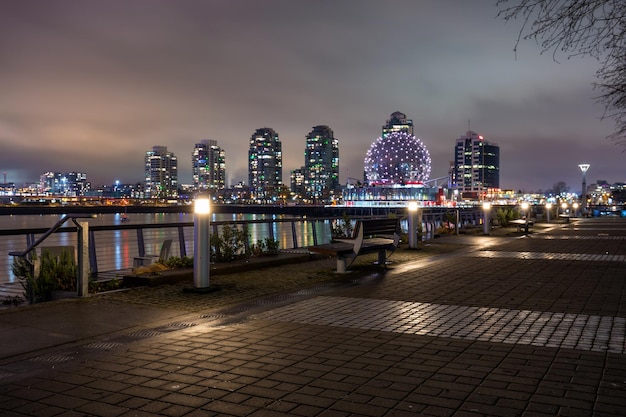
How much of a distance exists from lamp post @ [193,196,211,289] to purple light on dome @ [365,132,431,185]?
101295 millimetres

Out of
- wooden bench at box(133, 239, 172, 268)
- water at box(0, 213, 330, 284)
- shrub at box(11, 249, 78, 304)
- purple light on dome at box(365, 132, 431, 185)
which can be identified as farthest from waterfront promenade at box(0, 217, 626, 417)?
purple light on dome at box(365, 132, 431, 185)

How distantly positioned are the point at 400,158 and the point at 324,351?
10530cm

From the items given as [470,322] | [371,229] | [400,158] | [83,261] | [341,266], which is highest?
[400,158]

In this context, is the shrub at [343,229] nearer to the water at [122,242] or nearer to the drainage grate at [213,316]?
the water at [122,242]

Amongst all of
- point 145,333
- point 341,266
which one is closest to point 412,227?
point 341,266

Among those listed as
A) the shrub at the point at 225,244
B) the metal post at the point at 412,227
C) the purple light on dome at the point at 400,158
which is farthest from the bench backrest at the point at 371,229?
the purple light on dome at the point at 400,158

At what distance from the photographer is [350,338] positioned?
682cm

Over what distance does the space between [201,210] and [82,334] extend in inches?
150

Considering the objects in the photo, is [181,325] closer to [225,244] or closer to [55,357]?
[55,357]

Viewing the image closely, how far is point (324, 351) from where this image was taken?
20.4ft

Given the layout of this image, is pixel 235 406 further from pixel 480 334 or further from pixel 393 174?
pixel 393 174

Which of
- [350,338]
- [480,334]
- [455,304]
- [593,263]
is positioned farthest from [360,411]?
[593,263]

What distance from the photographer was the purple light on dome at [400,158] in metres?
110

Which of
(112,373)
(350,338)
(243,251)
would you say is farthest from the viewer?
(243,251)
